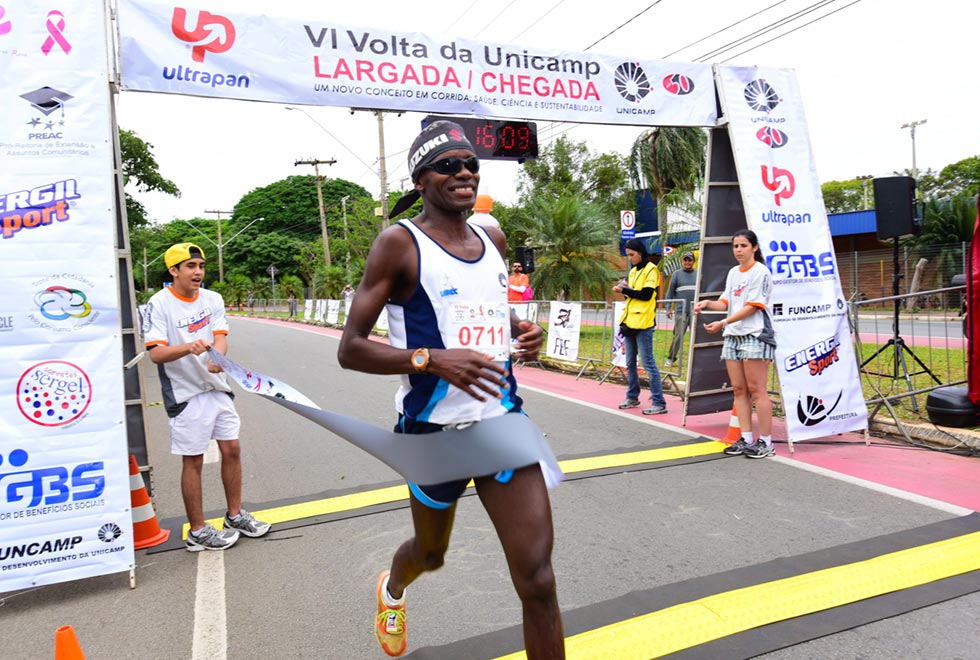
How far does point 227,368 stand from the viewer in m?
3.85

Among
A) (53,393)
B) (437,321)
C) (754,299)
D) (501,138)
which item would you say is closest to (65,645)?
(53,393)

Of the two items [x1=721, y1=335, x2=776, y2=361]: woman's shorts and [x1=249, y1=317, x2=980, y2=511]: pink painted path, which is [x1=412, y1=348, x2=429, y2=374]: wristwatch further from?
[x1=721, y1=335, x2=776, y2=361]: woman's shorts

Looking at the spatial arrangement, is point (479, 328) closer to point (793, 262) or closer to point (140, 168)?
point (793, 262)

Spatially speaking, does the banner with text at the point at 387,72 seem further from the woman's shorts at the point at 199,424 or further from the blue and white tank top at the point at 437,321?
the blue and white tank top at the point at 437,321

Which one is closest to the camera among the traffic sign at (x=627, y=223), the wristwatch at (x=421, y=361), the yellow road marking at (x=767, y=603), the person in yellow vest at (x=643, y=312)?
the wristwatch at (x=421, y=361)

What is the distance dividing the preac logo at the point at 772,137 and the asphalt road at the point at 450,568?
3.07 m

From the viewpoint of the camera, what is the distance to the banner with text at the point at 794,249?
254 inches

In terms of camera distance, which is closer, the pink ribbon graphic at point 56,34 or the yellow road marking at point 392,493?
the pink ribbon graphic at point 56,34

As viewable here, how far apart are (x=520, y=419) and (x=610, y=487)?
309cm

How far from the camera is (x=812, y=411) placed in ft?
21.2

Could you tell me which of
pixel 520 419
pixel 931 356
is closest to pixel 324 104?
pixel 520 419

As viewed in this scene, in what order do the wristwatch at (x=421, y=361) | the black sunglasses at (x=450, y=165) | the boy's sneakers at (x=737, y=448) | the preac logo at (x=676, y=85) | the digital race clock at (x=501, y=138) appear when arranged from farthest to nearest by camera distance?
the digital race clock at (x=501, y=138)
the preac logo at (x=676, y=85)
the boy's sneakers at (x=737, y=448)
the black sunglasses at (x=450, y=165)
the wristwatch at (x=421, y=361)

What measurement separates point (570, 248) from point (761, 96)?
1305 centimetres

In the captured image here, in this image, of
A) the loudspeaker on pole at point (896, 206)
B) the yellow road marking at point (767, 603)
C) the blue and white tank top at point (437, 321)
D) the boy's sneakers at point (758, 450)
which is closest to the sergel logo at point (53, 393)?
the blue and white tank top at point (437, 321)
